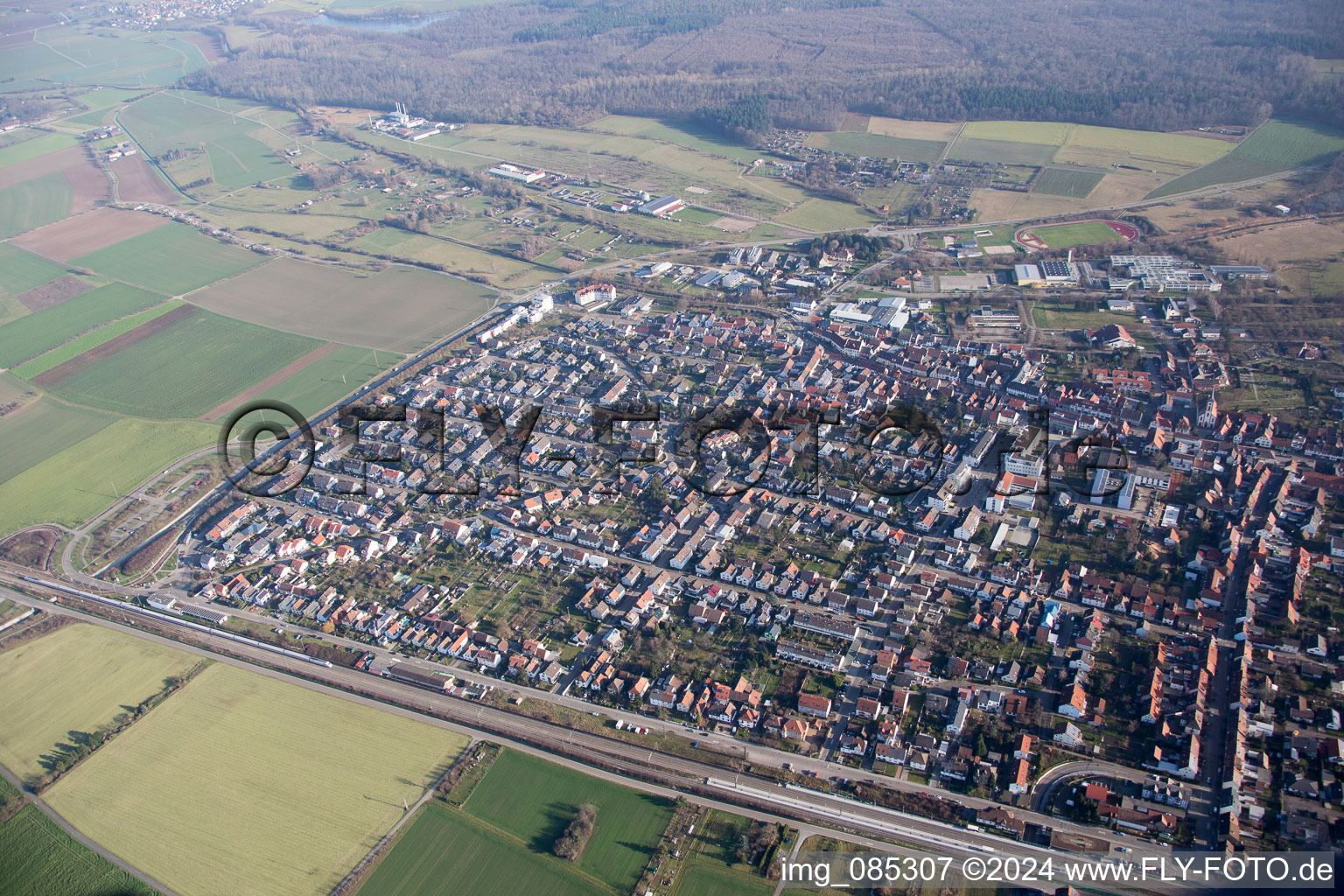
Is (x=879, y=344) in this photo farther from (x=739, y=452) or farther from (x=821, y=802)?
(x=821, y=802)

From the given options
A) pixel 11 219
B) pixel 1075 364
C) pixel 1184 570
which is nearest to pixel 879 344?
pixel 1075 364

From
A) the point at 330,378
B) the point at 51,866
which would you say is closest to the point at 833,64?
the point at 330,378

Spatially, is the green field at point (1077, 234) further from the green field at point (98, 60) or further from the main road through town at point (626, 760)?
the green field at point (98, 60)

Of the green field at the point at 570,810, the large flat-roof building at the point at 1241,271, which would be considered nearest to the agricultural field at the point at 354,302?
the green field at the point at 570,810

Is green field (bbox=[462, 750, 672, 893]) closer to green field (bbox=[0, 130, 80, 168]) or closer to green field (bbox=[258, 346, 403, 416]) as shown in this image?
green field (bbox=[258, 346, 403, 416])

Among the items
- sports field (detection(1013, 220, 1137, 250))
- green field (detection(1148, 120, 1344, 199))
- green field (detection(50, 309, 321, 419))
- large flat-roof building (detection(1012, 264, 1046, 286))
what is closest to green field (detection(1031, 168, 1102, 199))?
green field (detection(1148, 120, 1344, 199))
